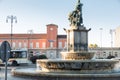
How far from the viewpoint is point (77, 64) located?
70.5 ft

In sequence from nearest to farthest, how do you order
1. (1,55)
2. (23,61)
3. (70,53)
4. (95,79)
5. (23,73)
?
(1,55) < (95,79) < (23,73) < (70,53) < (23,61)

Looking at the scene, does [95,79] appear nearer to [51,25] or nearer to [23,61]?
[23,61]

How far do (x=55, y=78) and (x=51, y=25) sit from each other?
309ft

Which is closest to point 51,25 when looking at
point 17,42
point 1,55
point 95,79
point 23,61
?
point 17,42

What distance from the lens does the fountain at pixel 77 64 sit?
1852 centimetres

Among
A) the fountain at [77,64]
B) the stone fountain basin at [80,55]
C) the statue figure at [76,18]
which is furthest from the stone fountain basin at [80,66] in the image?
the statue figure at [76,18]

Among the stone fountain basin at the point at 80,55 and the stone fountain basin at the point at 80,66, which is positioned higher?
the stone fountain basin at the point at 80,55

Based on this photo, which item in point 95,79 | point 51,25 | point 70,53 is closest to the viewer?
point 95,79

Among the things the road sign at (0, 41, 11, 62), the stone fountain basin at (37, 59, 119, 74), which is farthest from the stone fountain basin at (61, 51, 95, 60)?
the road sign at (0, 41, 11, 62)

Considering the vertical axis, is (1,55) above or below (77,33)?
below

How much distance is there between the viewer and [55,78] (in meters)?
18.3

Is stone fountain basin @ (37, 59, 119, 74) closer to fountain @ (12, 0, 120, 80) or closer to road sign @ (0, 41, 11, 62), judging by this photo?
fountain @ (12, 0, 120, 80)

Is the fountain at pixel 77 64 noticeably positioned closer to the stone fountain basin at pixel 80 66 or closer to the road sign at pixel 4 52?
the stone fountain basin at pixel 80 66

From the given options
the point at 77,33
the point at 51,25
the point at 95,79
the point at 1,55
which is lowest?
the point at 95,79
